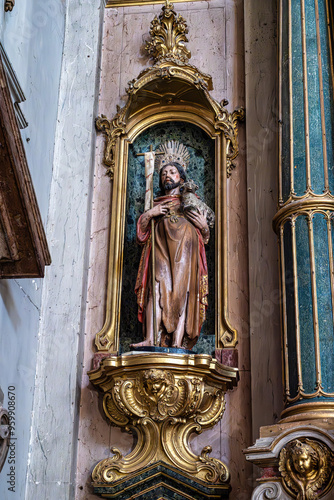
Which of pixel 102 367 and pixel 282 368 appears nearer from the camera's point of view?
pixel 282 368

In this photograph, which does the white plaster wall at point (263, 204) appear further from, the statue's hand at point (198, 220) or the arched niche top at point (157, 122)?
the statue's hand at point (198, 220)

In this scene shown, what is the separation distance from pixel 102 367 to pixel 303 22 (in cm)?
272

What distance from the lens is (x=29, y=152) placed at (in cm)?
533

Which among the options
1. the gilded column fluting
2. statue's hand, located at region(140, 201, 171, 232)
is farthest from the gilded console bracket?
statue's hand, located at region(140, 201, 171, 232)

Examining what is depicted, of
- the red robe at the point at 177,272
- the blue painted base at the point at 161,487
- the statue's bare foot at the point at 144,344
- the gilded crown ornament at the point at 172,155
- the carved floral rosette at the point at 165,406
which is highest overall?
the gilded crown ornament at the point at 172,155

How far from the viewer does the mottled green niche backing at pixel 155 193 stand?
5398 millimetres

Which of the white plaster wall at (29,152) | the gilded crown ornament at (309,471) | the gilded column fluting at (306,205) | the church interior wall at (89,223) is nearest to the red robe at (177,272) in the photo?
the church interior wall at (89,223)

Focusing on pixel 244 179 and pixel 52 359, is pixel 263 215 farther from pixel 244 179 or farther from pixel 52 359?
pixel 52 359

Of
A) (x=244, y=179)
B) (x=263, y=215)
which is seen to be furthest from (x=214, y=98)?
(x=263, y=215)

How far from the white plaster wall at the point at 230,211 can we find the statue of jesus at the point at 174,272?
262 mm

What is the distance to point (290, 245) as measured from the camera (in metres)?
4.80

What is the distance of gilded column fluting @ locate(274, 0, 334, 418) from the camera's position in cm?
445

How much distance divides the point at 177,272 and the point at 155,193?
32.7 inches

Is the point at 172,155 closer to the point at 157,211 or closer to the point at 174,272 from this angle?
the point at 157,211
